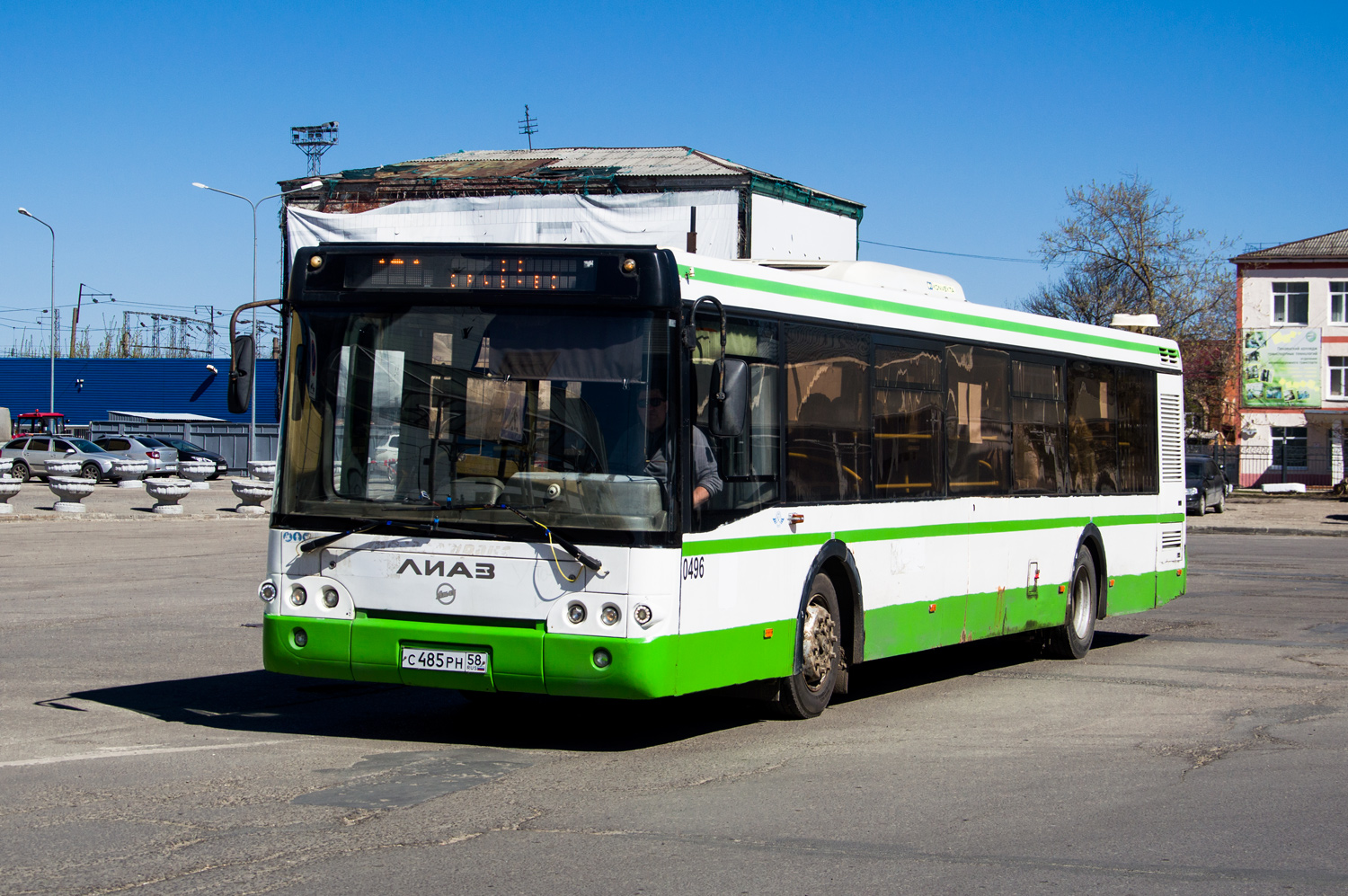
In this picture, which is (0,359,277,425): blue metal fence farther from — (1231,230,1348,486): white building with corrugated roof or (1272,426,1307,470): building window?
(1272,426,1307,470): building window

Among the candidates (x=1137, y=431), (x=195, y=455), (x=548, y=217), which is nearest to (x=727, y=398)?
(x=1137, y=431)

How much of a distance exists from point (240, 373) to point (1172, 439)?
10.1 meters

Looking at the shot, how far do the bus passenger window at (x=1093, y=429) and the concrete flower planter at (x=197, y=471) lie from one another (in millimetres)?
37973

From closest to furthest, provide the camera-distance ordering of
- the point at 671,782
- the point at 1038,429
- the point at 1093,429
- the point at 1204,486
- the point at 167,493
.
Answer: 1. the point at 671,782
2. the point at 1038,429
3. the point at 1093,429
4. the point at 167,493
5. the point at 1204,486

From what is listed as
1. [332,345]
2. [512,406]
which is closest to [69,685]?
[332,345]

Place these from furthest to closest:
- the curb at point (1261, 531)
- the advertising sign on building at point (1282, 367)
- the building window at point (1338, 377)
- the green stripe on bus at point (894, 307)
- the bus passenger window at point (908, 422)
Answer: the advertising sign on building at point (1282, 367), the building window at point (1338, 377), the curb at point (1261, 531), the bus passenger window at point (908, 422), the green stripe on bus at point (894, 307)

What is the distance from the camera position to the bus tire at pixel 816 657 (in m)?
9.23

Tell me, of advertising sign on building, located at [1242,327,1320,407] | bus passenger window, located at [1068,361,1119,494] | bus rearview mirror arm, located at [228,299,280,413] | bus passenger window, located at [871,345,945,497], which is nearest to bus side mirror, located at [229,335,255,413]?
bus rearview mirror arm, located at [228,299,280,413]

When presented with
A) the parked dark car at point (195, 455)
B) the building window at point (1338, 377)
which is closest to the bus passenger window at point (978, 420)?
the parked dark car at point (195, 455)

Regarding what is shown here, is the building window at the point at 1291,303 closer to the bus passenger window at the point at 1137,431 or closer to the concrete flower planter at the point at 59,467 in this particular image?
the concrete flower planter at the point at 59,467

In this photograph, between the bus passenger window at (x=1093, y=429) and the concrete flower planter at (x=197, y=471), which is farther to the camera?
the concrete flower planter at (x=197, y=471)

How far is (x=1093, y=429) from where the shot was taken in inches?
535

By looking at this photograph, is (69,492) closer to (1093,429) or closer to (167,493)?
(167,493)

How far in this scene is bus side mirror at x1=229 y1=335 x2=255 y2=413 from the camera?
28.6 ft
